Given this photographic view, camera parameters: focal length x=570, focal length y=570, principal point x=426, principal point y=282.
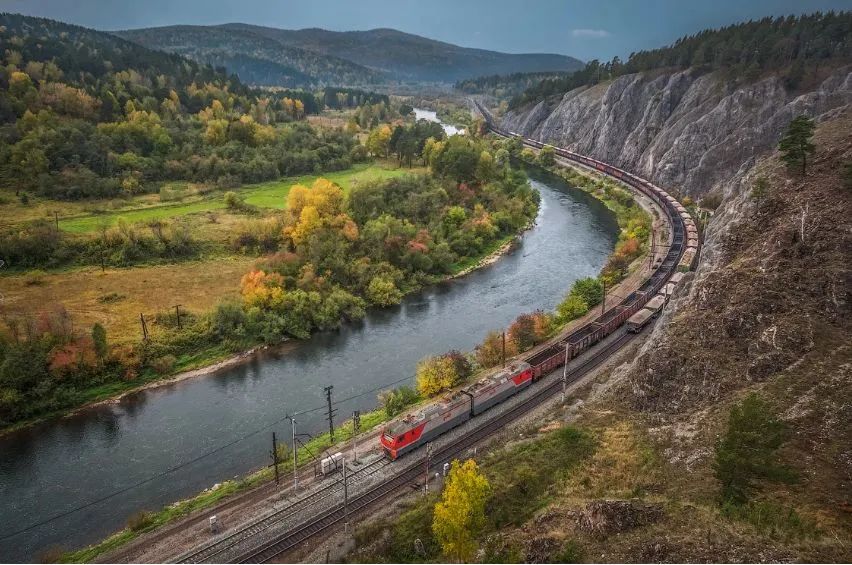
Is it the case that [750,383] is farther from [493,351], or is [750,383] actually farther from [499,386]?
[493,351]

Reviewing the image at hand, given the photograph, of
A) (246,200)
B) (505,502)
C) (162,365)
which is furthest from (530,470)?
(246,200)

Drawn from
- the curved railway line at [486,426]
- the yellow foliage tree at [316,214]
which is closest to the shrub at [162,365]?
the curved railway line at [486,426]

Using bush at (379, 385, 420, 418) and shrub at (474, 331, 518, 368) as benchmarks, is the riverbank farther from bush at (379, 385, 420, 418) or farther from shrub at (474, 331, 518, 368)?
shrub at (474, 331, 518, 368)

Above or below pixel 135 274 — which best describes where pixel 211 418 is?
below

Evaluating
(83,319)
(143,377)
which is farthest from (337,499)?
(83,319)

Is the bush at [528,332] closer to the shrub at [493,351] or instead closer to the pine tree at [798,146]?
the shrub at [493,351]

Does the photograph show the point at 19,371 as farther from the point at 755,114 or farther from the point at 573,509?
the point at 755,114
